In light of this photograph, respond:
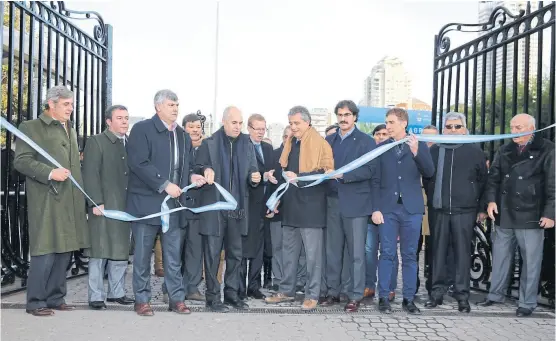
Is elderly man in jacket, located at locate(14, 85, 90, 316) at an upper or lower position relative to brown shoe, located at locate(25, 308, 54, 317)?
upper

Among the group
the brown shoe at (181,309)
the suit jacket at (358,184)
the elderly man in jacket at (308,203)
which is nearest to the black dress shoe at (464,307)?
the suit jacket at (358,184)

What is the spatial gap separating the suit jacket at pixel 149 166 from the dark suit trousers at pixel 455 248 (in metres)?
2.89

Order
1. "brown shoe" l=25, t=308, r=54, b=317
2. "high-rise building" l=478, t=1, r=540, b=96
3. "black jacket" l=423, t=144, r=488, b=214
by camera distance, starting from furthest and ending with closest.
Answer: "high-rise building" l=478, t=1, r=540, b=96 → "black jacket" l=423, t=144, r=488, b=214 → "brown shoe" l=25, t=308, r=54, b=317

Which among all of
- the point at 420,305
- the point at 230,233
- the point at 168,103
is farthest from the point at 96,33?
the point at 420,305

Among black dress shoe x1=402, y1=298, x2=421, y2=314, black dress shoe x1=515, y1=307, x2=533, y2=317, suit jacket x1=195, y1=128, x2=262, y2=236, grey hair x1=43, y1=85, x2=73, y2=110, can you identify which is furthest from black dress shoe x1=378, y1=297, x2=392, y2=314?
grey hair x1=43, y1=85, x2=73, y2=110

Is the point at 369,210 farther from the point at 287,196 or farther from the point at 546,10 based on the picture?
the point at 546,10

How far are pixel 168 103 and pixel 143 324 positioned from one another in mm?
2158

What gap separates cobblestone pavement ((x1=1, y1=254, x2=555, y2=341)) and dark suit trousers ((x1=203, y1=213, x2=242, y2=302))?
268 millimetres

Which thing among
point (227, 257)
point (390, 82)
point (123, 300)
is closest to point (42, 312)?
point (123, 300)

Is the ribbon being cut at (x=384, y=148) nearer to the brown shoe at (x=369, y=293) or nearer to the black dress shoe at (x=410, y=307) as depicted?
the brown shoe at (x=369, y=293)

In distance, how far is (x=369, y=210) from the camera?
5.87m

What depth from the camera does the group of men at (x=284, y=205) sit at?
545cm

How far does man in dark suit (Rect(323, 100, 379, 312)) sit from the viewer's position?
5.85 m

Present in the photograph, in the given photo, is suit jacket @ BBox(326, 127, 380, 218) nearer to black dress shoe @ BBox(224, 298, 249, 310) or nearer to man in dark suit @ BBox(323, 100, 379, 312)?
Answer: man in dark suit @ BBox(323, 100, 379, 312)
